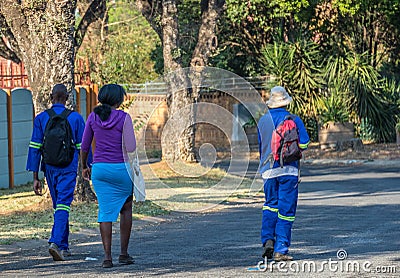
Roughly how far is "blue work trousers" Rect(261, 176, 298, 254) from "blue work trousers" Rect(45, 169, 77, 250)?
6.70 feet

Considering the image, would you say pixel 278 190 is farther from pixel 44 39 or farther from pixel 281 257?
pixel 44 39

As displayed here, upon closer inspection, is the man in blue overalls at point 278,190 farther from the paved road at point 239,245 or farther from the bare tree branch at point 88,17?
the bare tree branch at point 88,17

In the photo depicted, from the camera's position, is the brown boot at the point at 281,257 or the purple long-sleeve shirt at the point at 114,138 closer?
the purple long-sleeve shirt at the point at 114,138

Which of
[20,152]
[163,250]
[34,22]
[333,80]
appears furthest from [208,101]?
[163,250]

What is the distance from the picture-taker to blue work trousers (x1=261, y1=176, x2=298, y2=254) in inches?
337

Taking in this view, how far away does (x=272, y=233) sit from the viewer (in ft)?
28.6

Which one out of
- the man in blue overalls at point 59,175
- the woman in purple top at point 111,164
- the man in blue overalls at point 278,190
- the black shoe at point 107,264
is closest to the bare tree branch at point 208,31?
the man in blue overalls at point 59,175

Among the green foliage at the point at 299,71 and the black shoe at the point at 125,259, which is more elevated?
the green foliage at the point at 299,71

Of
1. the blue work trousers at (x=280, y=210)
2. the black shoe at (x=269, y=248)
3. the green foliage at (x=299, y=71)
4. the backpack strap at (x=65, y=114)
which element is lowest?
the black shoe at (x=269, y=248)

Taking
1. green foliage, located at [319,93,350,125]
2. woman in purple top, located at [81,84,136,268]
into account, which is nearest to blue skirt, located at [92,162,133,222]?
woman in purple top, located at [81,84,136,268]

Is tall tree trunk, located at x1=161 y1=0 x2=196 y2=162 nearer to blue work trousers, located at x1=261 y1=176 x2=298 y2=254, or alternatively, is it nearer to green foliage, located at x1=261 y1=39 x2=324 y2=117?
green foliage, located at x1=261 y1=39 x2=324 y2=117

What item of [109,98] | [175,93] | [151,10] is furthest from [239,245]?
[151,10]

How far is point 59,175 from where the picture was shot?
905 centimetres

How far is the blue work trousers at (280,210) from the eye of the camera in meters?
8.55
